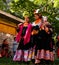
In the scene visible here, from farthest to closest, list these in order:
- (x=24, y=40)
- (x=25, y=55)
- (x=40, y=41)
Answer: (x=24, y=40)
(x=25, y=55)
(x=40, y=41)

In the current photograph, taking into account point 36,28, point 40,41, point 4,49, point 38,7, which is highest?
point 38,7

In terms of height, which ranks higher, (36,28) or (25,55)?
(36,28)

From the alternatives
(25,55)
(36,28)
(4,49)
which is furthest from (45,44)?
(4,49)

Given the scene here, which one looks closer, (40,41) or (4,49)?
(40,41)

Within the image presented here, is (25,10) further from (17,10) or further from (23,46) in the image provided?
(23,46)

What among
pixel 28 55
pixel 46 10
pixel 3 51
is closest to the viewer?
pixel 28 55

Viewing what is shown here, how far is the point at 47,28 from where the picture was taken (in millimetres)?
11367

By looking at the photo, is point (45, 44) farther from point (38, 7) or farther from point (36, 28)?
point (38, 7)

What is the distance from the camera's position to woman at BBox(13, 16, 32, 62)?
490 inches

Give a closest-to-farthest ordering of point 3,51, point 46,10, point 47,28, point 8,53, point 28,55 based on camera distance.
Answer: point 47,28, point 28,55, point 3,51, point 8,53, point 46,10

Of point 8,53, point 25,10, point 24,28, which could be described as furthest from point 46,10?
point 24,28

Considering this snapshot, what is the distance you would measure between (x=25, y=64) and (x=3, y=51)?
7.63 m

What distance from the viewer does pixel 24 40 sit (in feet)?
41.3

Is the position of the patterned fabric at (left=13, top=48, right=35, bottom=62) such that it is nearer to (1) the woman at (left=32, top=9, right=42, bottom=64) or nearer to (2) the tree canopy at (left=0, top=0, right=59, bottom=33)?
(1) the woman at (left=32, top=9, right=42, bottom=64)
